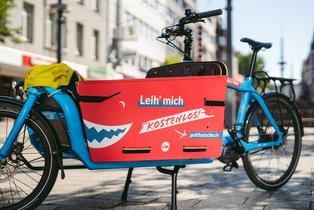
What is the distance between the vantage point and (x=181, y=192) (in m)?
4.25

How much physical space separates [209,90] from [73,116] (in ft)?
2.83

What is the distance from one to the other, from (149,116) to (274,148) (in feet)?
6.22

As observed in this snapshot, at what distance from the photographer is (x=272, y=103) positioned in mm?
4602

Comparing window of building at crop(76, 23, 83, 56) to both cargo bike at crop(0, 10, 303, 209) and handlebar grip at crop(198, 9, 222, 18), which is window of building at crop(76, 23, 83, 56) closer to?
handlebar grip at crop(198, 9, 222, 18)

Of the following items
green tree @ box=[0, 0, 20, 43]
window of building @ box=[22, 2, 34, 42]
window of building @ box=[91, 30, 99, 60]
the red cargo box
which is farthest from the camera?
window of building @ box=[91, 30, 99, 60]

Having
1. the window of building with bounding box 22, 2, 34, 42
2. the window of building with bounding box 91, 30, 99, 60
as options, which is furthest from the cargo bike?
the window of building with bounding box 91, 30, 99, 60

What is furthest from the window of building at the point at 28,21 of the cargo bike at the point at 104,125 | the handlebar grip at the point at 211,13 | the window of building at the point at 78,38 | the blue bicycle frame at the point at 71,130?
the blue bicycle frame at the point at 71,130

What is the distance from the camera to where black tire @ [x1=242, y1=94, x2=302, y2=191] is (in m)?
4.32

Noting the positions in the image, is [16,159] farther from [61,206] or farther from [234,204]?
[234,204]

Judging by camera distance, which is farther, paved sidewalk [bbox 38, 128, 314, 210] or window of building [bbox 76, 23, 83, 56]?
window of building [bbox 76, 23, 83, 56]

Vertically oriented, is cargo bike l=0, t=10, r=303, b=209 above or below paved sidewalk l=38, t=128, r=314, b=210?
above

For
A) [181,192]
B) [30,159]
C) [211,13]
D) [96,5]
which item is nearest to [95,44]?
[96,5]

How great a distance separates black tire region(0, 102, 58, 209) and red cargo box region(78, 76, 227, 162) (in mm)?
257

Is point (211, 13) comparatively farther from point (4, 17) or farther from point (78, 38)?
point (78, 38)
